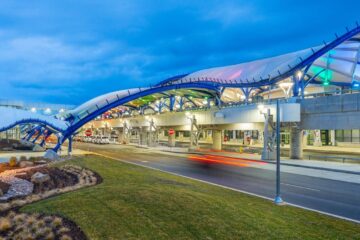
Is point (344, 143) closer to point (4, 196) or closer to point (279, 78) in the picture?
point (279, 78)

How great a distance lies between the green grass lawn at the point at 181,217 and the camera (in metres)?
9.30

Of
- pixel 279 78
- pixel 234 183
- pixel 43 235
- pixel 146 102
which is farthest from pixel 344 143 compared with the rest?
pixel 43 235

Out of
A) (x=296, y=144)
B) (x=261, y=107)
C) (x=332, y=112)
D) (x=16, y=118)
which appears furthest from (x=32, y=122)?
(x=332, y=112)

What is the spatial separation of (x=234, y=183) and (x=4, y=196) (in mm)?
11994

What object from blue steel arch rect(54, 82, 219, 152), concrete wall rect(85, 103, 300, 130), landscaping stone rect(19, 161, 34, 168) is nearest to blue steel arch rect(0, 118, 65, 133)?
blue steel arch rect(54, 82, 219, 152)

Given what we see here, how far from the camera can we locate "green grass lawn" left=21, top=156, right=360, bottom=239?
9.30 m

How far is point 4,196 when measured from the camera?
604 inches

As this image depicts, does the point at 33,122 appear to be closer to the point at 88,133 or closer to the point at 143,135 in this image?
the point at 143,135

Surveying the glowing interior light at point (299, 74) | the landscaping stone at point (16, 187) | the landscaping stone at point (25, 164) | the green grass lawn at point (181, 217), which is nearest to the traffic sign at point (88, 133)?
the glowing interior light at point (299, 74)

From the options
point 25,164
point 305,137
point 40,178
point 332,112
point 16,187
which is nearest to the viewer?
point 16,187

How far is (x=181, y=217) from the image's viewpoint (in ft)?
34.0

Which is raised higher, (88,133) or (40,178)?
(88,133)

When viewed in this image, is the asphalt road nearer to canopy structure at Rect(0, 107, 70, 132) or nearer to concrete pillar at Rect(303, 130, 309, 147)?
canopy structure at Rect(0, 107, 70, 132)

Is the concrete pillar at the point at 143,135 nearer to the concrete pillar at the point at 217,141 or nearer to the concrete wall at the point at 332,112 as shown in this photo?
the concrete pillar at the point at 217,141
